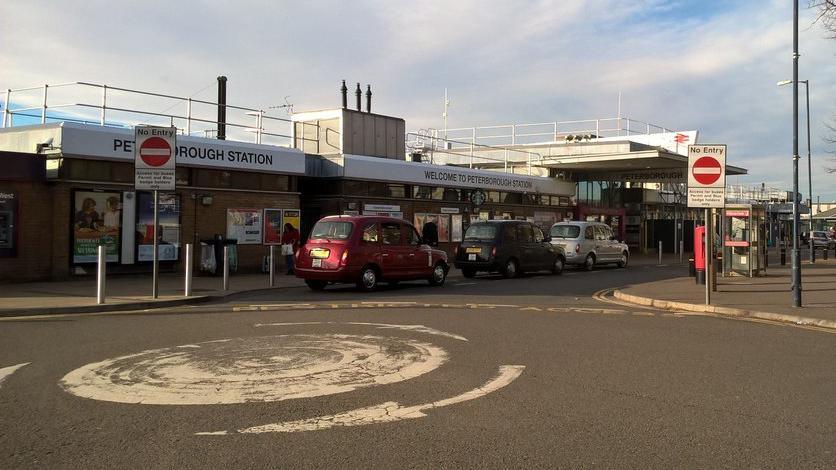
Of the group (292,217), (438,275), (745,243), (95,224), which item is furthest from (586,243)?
(95,224)

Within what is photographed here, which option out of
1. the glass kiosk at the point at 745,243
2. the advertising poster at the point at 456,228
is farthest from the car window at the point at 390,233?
the advertising poster at the point at 456,228

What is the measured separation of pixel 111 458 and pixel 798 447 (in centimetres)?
482

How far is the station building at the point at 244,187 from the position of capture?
18.1 meters

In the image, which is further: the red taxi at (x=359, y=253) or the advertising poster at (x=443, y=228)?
the advertising poster at (x=443, y=228)

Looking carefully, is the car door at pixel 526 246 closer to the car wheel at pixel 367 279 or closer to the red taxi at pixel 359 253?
the red taxi at pixel 359 253

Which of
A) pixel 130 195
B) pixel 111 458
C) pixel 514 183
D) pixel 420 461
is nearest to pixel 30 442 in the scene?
pixel 111 458

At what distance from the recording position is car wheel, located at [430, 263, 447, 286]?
62.4ft

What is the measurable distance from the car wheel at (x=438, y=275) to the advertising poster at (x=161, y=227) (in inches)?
301

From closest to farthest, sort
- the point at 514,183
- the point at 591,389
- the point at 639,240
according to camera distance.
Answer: the point at 591,389
the point at 514,183
the point at 639,240

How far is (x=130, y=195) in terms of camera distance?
19.6 metres

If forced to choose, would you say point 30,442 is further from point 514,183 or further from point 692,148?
point 514,183

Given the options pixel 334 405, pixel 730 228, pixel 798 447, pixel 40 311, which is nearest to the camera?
pixel 798 447

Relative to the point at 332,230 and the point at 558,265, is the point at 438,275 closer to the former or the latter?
the point at 332,230

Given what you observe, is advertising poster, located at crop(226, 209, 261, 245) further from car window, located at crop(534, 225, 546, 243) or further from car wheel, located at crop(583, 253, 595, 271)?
car wheel, located at crop(583, 253, 595, 271)
